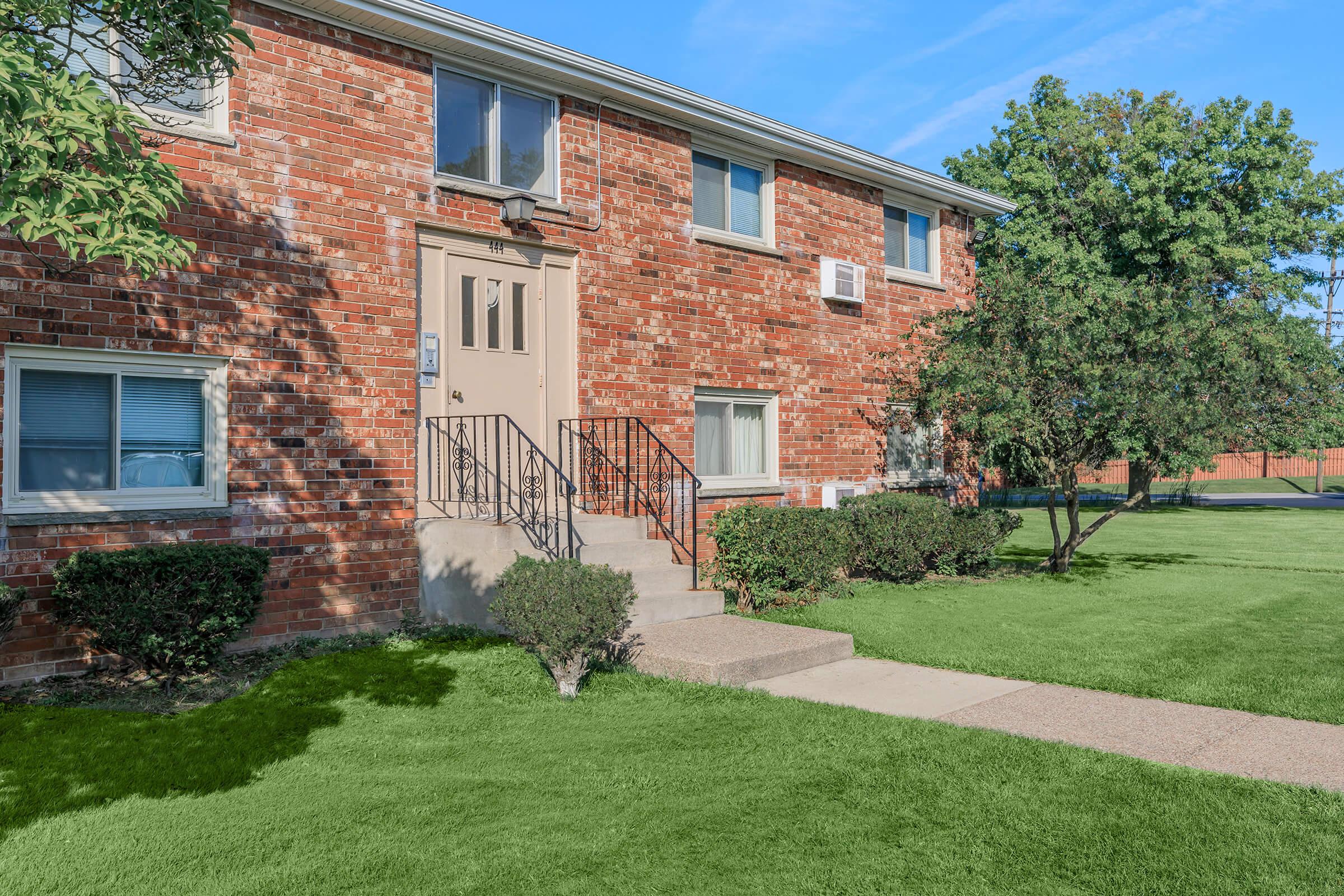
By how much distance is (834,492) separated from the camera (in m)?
11.8

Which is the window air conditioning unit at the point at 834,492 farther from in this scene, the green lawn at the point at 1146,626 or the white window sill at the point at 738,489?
the green lawn at the point at 1146,626

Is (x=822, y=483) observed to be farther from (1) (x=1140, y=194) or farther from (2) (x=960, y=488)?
(1) (x=1140, y=194)

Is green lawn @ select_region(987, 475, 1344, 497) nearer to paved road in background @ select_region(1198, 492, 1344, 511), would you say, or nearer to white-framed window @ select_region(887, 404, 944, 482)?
paved road in background @ select_region(1198, 492, 1344, 511)

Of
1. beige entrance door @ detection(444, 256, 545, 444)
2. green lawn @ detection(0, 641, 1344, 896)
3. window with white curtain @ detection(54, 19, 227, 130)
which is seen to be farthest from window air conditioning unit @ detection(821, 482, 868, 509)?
window with white curtain @ detection(54, 19, 227, 130)

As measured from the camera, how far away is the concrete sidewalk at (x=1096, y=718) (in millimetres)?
4703

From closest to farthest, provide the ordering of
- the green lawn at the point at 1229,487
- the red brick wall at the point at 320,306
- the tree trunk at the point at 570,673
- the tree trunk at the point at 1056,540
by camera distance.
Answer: the tree trunk at the point at 570,673 < the red brick wall at the point at 320,306 < the tree trunk at the point at 1056,540 < the green lawn at the point at 1229,487

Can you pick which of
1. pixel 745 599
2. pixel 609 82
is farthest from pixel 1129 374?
pixel 609 82

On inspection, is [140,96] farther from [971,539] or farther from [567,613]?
[971,539]

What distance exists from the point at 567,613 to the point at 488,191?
4516 millimetres

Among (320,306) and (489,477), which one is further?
(489,477)

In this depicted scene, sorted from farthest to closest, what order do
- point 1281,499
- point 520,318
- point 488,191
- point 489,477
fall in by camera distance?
point 1281,499, point 520,318, point 488,191, point 489,477

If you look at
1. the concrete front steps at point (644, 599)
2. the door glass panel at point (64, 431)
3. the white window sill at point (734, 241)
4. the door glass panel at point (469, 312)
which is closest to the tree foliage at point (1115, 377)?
the white window sill at point (734, 241)

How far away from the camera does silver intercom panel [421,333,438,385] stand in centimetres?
838

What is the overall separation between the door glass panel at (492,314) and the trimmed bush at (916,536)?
4200 millimetres
